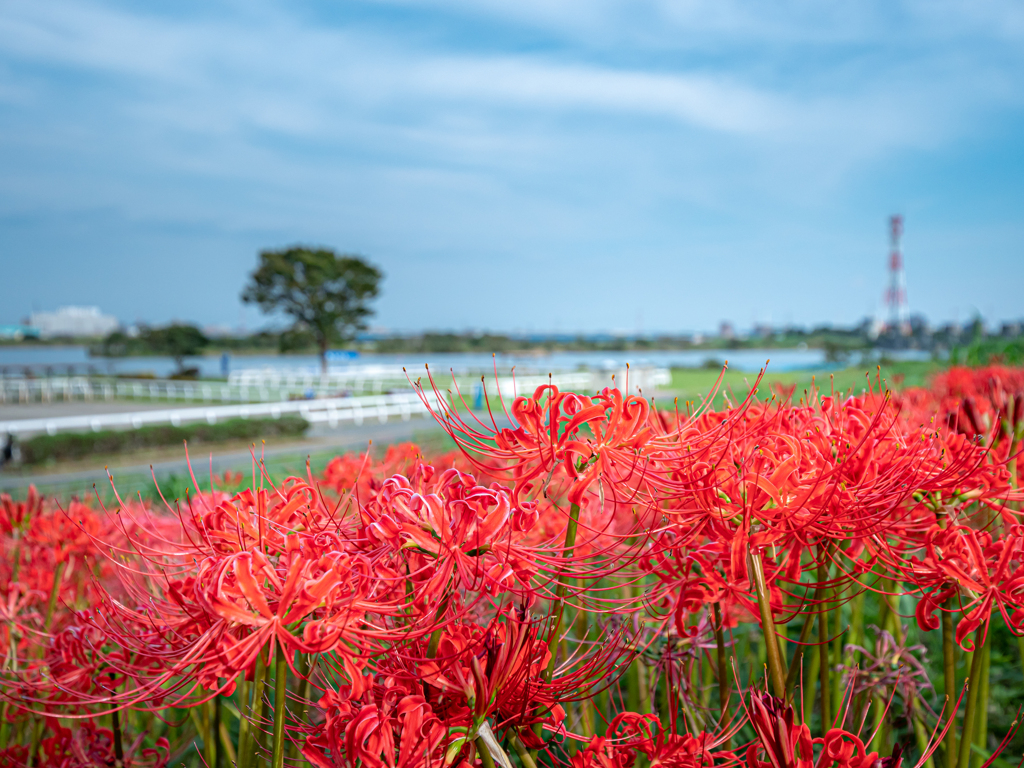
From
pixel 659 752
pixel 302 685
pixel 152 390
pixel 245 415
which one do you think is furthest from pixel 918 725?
pixel 152 390

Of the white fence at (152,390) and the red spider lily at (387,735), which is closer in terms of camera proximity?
the red spider lily at (387,735)

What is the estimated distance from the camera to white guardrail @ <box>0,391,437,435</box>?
17.2 meters

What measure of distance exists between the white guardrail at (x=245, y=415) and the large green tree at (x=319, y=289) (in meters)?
20.8

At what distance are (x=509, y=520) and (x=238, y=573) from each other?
42 cm

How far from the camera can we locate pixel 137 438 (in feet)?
55.0

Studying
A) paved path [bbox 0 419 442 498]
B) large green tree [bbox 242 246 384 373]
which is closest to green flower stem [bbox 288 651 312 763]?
paved path [bbox 0 419 442 498]

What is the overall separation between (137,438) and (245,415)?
4.01m

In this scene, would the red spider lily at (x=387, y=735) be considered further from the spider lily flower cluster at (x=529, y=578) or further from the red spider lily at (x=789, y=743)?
the red spider lily at (x=789, y=743)

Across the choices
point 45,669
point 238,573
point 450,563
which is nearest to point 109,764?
point 45,669

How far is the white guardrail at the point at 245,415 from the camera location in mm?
17203

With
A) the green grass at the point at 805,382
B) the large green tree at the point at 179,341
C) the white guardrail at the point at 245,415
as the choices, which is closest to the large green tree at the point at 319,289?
the large green tree at the point at 179,341

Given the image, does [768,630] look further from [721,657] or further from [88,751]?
[88,751]

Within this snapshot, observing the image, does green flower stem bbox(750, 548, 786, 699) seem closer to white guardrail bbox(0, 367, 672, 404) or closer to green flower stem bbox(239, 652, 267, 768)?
green flower stem bbox(239, 652, 267, 768)

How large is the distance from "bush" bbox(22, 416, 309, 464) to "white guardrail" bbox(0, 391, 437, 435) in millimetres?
475
